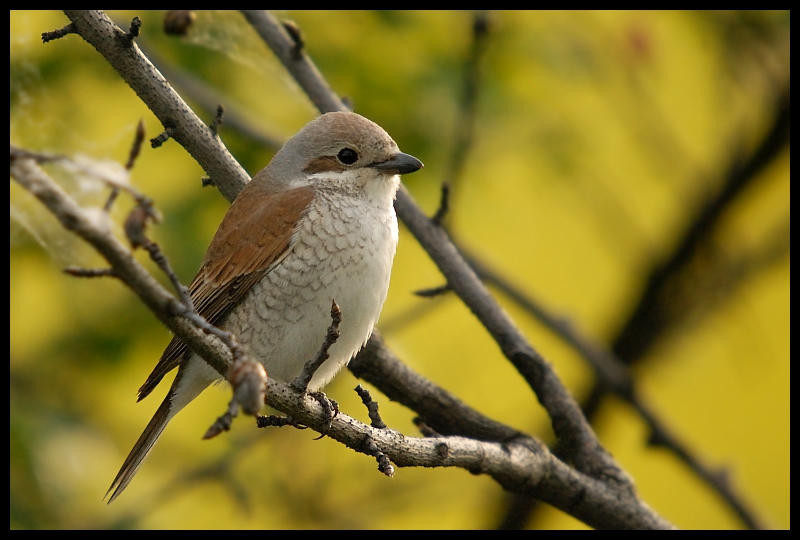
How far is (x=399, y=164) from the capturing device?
3.30 metres

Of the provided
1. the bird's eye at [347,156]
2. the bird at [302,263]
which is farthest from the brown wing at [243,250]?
the bird's eye at [347,156]

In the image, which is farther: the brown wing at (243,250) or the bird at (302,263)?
the brown wing at (243,250)

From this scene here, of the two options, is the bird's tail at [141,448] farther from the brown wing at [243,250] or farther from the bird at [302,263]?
the brown wing at [243,250]

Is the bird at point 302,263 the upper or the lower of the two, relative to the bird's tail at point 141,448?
upper

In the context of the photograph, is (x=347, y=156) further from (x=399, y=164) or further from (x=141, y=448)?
(x=141, y=448)

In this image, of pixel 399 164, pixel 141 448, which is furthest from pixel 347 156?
pixel 141 448

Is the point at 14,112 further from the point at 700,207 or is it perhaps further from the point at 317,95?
the point at 700,207

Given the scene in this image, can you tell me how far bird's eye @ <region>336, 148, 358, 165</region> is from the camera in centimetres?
337

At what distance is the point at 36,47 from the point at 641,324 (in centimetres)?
401

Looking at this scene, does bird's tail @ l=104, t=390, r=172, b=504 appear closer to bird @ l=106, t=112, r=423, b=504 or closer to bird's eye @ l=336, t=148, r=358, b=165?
bird @ l=106, t=112, r=423, b=504

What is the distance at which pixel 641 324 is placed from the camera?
16.7ft

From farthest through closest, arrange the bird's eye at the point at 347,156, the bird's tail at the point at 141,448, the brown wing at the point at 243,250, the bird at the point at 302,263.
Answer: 1. the bird's eye at the point at 347,156
2. the bird's tail at the point at 141,448
3. the brown wing at the point at 243,250
4. the bird at the point at 302,263

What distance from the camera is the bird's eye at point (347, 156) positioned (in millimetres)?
3369
